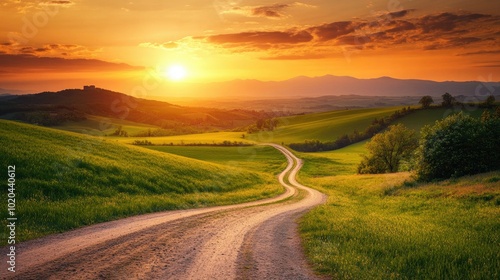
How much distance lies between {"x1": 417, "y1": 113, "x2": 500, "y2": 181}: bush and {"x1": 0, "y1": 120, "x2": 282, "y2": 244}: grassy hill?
1877 cm

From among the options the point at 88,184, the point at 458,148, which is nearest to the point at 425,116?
the point at 458,148

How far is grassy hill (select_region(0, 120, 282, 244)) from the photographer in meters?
17.9

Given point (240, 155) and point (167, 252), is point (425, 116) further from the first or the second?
point (167, 252)

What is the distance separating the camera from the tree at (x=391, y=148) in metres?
65.9

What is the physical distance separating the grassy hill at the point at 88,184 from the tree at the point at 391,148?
114 ft

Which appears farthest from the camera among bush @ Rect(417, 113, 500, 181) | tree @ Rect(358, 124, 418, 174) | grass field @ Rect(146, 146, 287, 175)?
grass field @ Rect(146, 146, 287, 175)

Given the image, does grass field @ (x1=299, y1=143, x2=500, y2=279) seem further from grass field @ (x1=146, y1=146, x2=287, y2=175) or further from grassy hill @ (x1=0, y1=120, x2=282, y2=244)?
grass field @ (x1=146, y1=146, x2=287, y2=175)

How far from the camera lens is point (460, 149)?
33219 mm

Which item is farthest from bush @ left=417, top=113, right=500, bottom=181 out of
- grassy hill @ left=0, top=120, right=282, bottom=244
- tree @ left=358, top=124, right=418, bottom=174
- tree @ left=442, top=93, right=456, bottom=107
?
tree @ left=442, top=93, right=456, bottom=107

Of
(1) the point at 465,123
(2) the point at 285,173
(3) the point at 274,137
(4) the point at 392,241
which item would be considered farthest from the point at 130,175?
(3) the point at 274,137

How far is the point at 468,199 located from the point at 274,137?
140 metres

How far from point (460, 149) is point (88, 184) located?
116 ft

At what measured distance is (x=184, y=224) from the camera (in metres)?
17.8

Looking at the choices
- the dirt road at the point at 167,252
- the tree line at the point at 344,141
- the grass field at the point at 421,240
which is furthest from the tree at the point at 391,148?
the tree line at the point at 344,141
